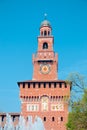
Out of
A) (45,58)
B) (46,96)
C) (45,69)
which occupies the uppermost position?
(45,58)

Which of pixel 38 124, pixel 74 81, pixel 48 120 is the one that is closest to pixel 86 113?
A: pixel 74 81

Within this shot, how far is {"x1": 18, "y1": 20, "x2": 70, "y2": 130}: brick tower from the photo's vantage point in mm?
50281

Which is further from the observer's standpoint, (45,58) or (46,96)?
(45,58)

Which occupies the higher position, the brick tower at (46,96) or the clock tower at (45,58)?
the clock tower at (45,58)

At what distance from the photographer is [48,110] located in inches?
1994

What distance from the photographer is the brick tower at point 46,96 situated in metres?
50.3

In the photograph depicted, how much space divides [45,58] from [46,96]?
5099 mm

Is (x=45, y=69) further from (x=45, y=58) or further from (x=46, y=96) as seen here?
(x=46, y=96)

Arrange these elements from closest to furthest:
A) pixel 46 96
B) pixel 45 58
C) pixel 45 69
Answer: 1. pixel 46 96
2. pixel 45 69
3. pixel 45 58

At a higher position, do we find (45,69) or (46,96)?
(45,69)

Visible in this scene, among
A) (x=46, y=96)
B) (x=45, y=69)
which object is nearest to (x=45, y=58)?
(x=45, y=69)

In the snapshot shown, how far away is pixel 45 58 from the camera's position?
53094mm

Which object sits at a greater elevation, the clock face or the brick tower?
the clock face

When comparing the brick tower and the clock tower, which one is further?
the clock tower
